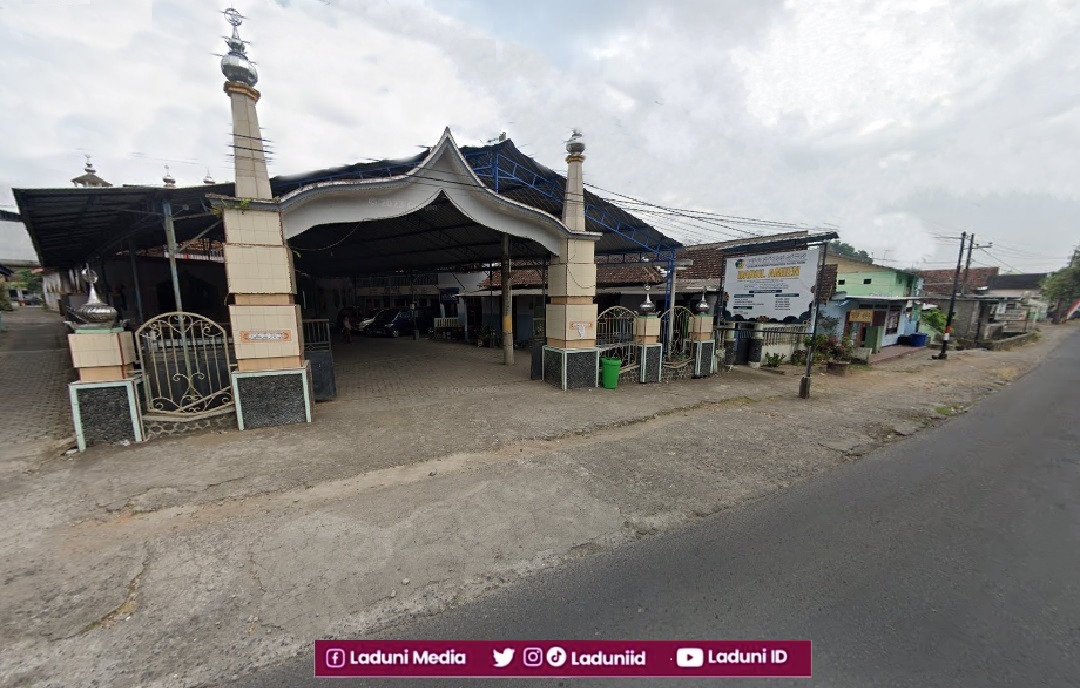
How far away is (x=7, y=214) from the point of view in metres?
9.04

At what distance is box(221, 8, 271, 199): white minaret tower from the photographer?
6180 mm

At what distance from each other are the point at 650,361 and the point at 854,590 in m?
7.78

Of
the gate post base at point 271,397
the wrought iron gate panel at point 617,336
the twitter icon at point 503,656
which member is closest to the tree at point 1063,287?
the wrought iron gate panel at point 617,336

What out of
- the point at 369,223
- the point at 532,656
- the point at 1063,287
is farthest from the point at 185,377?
the point at 1063,287

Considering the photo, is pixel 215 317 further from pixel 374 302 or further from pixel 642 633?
pixel 642 633

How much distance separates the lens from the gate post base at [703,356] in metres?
11.7

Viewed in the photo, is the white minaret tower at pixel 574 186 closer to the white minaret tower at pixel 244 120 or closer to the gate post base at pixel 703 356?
the gate post base at pixel 703 356

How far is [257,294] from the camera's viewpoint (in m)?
6.53

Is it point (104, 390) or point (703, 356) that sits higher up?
point (104, 390)

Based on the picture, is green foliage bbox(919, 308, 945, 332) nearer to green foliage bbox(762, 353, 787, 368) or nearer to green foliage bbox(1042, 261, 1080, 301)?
green foliage bbox(762, 353, 787, 368)

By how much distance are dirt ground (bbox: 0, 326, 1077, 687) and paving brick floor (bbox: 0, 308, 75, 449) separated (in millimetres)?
1195

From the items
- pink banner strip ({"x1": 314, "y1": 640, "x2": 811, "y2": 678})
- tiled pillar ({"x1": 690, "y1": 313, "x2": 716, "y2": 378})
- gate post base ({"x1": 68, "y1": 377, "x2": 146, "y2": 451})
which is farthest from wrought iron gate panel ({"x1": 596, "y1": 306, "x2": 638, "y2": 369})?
gate post base ({"x1": 68, "y1": 377, "x2": 146, "y2": 451})

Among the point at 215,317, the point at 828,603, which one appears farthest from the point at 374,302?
the point at 828,603

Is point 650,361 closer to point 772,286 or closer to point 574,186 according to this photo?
point 772,286
